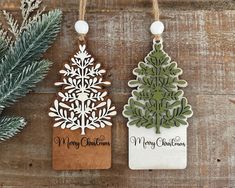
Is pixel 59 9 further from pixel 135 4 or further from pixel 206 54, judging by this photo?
pixel 206 54

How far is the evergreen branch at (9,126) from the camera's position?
1020 millimetres

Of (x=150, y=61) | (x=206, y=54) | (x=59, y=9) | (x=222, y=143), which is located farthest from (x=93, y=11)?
(x=222, y=143)

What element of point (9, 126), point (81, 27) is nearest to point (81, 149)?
point (9, 126)

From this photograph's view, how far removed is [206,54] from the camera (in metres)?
1.10

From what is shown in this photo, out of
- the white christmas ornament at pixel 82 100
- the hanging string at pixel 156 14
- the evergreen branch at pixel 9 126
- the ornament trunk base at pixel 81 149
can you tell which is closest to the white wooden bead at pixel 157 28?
the hanging string at pixel 156 14

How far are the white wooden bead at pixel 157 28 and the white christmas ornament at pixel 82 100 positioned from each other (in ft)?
0.50

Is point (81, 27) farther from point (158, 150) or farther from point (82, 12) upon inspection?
point (158, 150)

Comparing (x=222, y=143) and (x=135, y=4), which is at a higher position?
(x=135, y=4)

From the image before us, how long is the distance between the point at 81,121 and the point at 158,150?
0.63ft

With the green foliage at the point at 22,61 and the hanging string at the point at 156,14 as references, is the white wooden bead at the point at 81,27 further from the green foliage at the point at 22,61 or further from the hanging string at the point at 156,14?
the hanging string at the point at 156,14

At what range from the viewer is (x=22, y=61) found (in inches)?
40.8

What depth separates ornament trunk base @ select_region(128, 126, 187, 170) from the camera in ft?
3.50

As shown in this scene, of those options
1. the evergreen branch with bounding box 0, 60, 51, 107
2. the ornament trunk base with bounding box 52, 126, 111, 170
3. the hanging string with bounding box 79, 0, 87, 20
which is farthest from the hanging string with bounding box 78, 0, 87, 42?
the ornament trunk base with bounding box 52, 126, 111, 170

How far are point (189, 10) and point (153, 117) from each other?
0.91 feet
